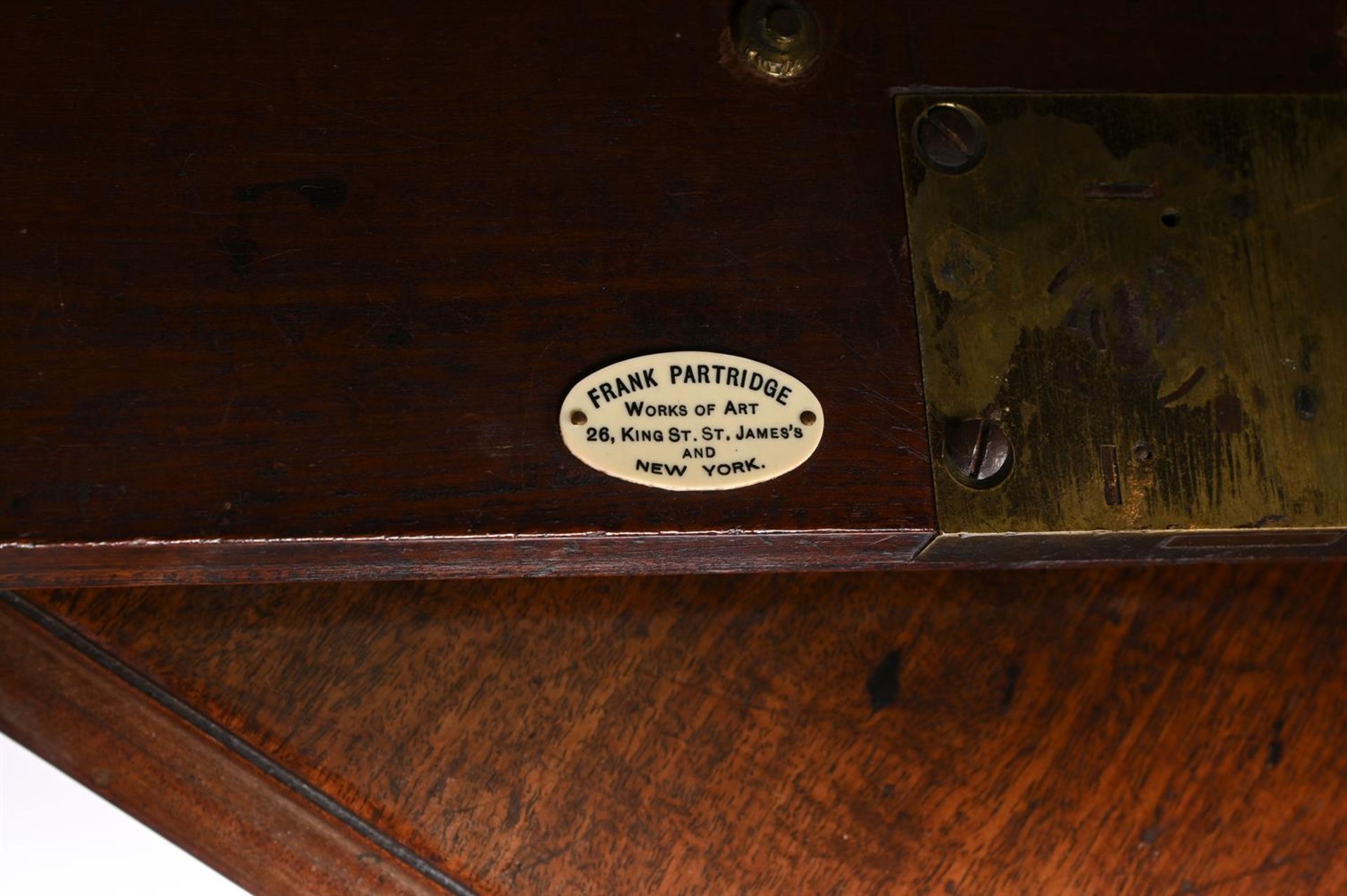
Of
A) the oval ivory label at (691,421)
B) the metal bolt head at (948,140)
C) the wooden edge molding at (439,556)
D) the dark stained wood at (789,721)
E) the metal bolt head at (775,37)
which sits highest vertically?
the metal bolt head at (775,37)

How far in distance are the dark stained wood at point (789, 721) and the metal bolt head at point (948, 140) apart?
0.29 metres

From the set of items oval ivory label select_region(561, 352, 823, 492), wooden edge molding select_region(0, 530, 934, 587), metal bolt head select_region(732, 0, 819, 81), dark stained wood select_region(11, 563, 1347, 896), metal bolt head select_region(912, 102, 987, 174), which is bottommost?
dark stained wood select_region(11, 563, 1347, 896)

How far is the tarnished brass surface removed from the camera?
854 millimetres

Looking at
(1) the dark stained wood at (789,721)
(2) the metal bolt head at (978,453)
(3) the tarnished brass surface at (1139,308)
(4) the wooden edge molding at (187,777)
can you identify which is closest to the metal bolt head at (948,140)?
(3) the tarnished brass surface at (1139,308)

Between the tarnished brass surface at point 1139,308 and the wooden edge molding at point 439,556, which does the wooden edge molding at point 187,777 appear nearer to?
the wooden edge molding at point 439,556

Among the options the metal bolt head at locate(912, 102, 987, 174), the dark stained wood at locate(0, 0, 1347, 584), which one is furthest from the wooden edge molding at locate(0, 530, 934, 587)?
the metal bolt head at locate(912, 102, 987, 174)

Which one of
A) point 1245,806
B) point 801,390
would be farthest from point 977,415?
point 1245,806

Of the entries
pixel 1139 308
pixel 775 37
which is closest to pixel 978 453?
pixel 1139 308

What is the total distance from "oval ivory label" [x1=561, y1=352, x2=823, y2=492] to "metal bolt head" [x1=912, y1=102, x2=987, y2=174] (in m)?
0.18

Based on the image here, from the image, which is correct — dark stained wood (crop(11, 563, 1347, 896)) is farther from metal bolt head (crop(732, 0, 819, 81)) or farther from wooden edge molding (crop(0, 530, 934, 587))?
metal bolt head (crop(732, 0, 819, 81))

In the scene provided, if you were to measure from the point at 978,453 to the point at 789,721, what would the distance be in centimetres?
24

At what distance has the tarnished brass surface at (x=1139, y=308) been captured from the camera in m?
0.85

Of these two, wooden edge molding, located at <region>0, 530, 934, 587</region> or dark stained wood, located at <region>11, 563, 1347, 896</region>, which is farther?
dark stained wood, located at <region>11, 563, 1347, 896</region>

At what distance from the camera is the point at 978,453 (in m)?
0.83
